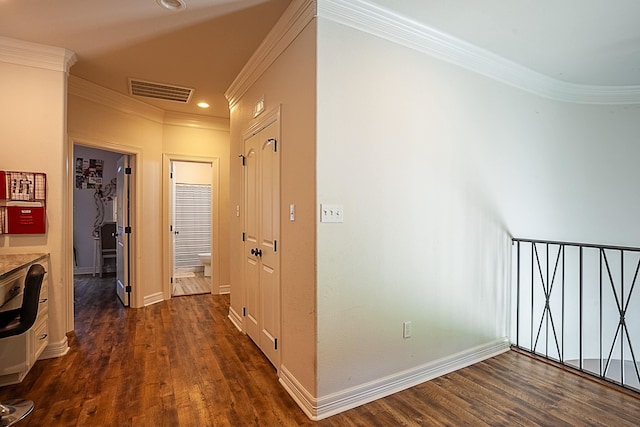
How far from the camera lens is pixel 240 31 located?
8.52 feet

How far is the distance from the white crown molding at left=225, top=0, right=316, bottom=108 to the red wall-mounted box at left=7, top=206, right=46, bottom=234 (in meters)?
2.17

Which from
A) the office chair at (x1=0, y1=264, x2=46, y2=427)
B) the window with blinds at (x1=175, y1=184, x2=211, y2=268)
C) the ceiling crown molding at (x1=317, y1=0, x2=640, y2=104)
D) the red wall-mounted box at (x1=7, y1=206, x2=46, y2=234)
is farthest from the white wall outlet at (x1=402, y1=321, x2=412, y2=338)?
the window with blinds at (x1=175, y1=184, x2=211, y2=268)

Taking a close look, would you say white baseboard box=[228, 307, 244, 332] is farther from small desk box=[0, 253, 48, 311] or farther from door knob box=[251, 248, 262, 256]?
small desk box=[0, 253, 48, 311]

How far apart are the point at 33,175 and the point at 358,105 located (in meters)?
2.84

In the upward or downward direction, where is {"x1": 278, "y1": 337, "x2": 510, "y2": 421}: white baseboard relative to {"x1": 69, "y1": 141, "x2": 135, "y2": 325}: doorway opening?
downward

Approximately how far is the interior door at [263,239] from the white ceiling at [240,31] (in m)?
0.80

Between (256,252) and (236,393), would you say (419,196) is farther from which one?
(236,393)

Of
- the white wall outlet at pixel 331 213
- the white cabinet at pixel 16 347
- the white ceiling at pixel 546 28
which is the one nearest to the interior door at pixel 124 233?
the white cabinet at pixel 16 347

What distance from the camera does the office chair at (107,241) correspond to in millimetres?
6293

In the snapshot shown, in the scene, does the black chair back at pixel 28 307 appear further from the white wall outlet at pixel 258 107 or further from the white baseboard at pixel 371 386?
the white wall outlet at pixel 258 107

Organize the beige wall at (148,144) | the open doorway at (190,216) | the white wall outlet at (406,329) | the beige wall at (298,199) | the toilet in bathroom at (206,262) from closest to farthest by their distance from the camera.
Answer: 1. the beige wall at (298,199)
2. the white wall outlet at (406,329)
3. the beige wall at (148,144)
4. the toilet in bathroom at (206,262)
5. the open doorway at (190,216)

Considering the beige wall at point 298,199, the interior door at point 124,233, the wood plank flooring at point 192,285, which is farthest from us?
the wood plank flooring at point 192,285

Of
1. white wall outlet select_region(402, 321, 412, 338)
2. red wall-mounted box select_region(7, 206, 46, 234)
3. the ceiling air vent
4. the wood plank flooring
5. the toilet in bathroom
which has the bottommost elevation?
the wood plank flooring

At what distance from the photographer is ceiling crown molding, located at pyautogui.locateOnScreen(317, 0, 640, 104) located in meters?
2.17
